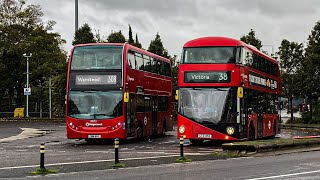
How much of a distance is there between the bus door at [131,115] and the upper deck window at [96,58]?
2081 millimetres

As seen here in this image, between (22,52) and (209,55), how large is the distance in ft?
150

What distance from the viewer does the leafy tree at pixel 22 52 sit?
66062 millimetres

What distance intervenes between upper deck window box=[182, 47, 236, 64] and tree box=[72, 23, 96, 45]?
124 ft

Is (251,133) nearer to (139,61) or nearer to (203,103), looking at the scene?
(203,103)

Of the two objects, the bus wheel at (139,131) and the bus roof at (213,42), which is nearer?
the bus roof at (213,42)

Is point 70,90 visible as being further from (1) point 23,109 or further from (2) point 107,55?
(1) point 23,109

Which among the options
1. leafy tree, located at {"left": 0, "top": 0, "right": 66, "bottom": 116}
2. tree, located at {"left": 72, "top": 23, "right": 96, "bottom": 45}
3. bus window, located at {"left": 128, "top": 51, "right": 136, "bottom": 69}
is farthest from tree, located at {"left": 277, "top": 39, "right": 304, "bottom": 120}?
bus window, located at {"left": 128, "top": 51, "right": 136, "bottom": 69}

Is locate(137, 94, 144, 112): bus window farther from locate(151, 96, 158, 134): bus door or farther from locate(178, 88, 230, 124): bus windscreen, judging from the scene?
locate(178, 88, 230, 124): bus windscreen

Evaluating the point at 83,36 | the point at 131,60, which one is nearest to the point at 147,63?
the point at 131,60

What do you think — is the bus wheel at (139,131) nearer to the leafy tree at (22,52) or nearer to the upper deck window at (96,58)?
the upper deck window at (96,58)

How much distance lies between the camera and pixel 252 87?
26.3m

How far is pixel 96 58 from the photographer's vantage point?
2569cm

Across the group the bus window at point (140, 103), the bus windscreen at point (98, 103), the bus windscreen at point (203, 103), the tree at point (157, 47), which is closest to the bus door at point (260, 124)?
the bus windscreen at point (203, 103)

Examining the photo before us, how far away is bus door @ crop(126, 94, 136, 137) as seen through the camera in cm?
2648
